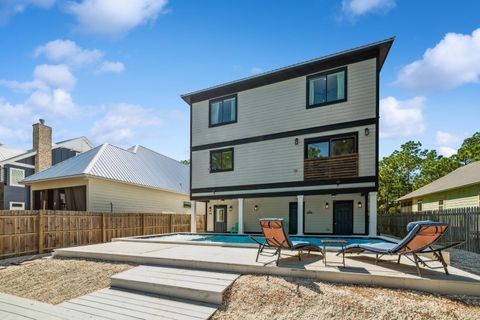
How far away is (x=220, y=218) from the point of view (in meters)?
17.5

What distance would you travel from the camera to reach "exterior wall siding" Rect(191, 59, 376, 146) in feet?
38.9

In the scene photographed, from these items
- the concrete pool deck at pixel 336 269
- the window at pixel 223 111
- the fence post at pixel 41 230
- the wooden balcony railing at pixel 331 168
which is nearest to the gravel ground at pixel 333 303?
the concrete pool deck at pixel 336 269

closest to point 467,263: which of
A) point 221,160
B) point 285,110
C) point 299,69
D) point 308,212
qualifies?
point 308,212

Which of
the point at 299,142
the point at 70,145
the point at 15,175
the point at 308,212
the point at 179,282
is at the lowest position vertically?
the point at 308,212

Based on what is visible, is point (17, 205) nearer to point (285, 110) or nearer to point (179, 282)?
point (285, 110)

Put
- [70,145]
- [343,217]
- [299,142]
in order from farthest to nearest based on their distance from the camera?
[70,145]
[343,217]
[299,142]

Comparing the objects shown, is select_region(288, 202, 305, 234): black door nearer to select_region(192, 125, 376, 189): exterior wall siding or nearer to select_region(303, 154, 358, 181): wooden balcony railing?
select_region(192, 125, 376, 189): exterior wall siding

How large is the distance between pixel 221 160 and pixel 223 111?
2.71 meters

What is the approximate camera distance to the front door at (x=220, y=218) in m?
17.3

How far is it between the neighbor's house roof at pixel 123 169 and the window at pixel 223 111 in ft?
21.2

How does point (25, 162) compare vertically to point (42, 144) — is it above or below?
below

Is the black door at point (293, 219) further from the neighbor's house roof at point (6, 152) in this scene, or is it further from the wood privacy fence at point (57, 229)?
the neighbor's house roof at point (6, 152)

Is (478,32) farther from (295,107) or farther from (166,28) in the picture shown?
(166,28)

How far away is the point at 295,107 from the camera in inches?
524
